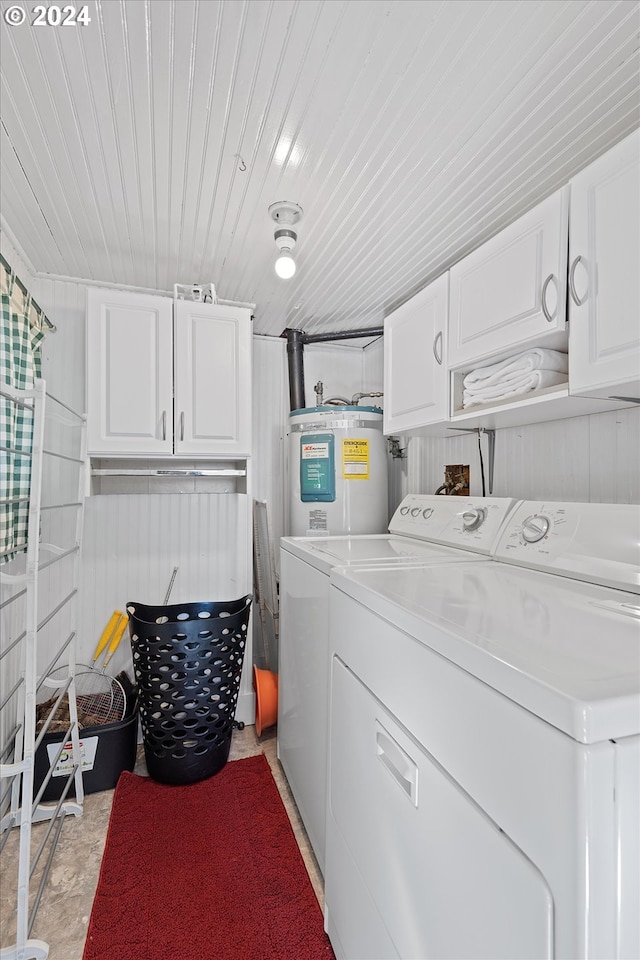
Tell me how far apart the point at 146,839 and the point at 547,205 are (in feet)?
8.25

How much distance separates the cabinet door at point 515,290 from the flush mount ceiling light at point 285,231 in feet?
2.12

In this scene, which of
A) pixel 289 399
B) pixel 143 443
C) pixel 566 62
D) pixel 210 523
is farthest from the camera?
pixel 289 399

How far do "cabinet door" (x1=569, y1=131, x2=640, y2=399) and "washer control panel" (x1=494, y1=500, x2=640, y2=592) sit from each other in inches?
13.5

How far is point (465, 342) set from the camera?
5.49 feet

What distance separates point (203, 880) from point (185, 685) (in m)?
0.66

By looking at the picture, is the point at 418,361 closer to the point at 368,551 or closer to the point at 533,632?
the point at 368,551

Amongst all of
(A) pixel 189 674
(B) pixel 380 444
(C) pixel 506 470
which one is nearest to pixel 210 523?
(A) pixel 189 674

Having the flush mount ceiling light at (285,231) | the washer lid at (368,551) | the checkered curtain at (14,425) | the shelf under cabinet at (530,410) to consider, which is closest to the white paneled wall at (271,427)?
A: the washer lid at (368,551)

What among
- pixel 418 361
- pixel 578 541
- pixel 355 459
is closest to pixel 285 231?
pixel 418 361

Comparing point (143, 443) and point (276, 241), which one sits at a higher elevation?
point (276, 241)

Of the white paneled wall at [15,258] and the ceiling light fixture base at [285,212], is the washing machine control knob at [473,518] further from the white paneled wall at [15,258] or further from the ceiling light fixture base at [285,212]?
the white paneled wall at [15,258]

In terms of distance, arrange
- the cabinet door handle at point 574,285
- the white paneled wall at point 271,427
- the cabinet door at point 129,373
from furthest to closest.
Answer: the white paneled wall at point 271,427 → the cabinet door at point 129,373 → the cabinet door handle at point 574,285

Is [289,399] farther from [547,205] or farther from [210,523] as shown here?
[547,205]

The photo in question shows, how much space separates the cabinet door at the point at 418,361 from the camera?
1.83 m
